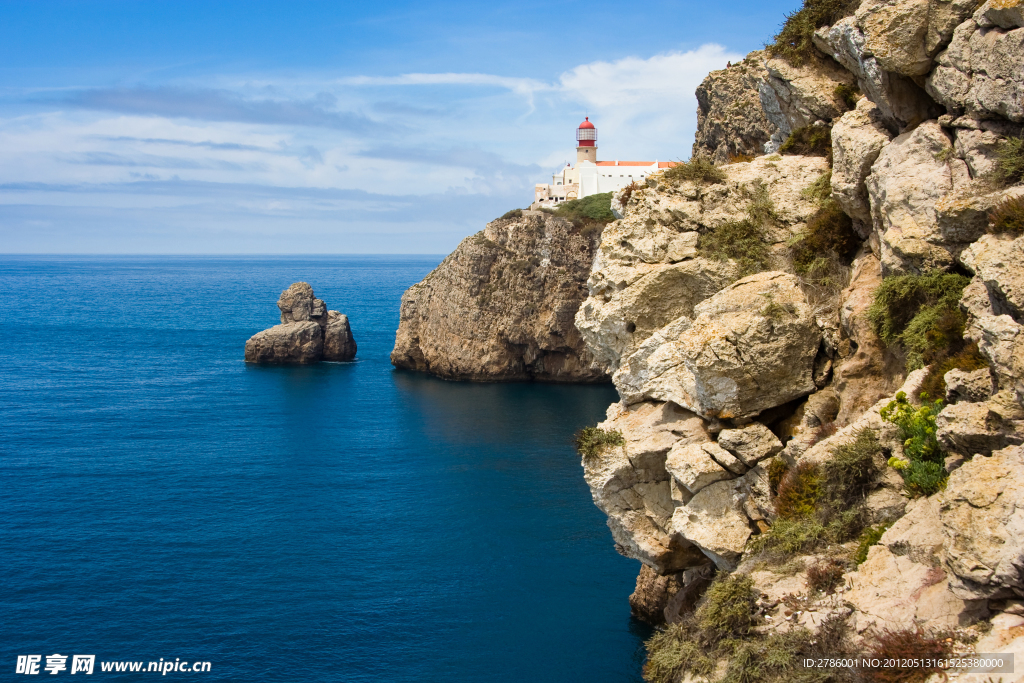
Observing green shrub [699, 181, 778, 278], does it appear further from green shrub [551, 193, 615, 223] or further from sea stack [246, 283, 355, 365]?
sea stack [246, 283, 355, 365]

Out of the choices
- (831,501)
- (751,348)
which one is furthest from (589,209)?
(831,501)

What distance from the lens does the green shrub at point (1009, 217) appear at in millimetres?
14164

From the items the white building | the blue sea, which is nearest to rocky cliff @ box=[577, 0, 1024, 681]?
the blue sea

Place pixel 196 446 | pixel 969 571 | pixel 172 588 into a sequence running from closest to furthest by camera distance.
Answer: pixel 969 571 → pixel 172 588 → pixel 196 446

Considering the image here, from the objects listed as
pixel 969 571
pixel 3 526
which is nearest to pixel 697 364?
pixel 969 571

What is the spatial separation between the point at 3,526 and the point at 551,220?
192ft

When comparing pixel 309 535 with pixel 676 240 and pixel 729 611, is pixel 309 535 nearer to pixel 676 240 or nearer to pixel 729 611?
pixel 676 240

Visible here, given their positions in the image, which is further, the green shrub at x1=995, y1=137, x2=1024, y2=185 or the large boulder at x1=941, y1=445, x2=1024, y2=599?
the green shrub at x1=995, y1=137, x2=1024, y2=185

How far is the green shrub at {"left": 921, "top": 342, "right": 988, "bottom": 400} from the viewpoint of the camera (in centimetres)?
1485

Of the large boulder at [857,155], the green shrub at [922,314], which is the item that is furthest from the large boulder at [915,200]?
the large boulder at [857,155]

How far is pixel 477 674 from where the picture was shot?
89.1 feet

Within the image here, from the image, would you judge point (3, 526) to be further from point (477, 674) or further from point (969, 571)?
point (969, 571)

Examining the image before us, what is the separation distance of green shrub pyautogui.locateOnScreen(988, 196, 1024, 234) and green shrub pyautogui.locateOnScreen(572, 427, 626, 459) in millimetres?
10621

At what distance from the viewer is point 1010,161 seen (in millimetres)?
15398
